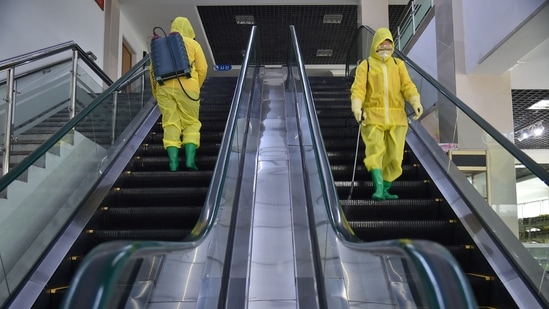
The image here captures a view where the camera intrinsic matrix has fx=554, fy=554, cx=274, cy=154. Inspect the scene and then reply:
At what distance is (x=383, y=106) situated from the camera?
16.7ft

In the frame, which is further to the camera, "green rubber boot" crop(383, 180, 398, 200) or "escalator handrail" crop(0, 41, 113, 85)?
"green rubber boot" crop(383, 180, 398, 200)

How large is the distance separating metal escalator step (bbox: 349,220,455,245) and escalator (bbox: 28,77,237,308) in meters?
1.33

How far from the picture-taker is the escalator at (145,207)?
390 centimetres

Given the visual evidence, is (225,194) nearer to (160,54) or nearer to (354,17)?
(160,54)

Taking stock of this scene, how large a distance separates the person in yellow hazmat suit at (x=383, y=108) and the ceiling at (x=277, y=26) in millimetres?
4947

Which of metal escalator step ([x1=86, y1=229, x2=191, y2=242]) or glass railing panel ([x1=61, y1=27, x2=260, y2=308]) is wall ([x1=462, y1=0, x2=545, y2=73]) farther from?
metal escalator step ([x1=86, y1=229, x2=191, y2=242])

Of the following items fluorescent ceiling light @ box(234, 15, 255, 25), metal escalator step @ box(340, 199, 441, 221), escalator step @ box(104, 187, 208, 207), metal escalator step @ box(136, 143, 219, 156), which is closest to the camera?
metal escalator step @ box(340, 199, 441, 221)

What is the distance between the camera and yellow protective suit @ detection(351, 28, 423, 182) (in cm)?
500

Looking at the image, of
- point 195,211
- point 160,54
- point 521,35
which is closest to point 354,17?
point 521,35

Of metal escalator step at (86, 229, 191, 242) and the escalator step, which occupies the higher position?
the escalator step

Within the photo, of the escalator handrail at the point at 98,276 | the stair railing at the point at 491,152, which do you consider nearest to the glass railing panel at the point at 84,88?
the stair railing at the point at 491,152

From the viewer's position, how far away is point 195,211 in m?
4.53

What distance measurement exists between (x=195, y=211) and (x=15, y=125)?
1700 mm

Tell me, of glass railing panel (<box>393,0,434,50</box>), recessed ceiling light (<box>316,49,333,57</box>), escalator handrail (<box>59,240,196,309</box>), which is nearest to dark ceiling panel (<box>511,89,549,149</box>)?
glass railing panel (<box>393,0,434,50</box>)
